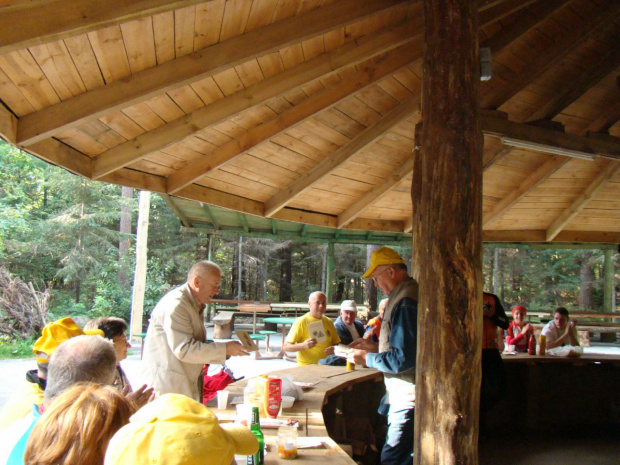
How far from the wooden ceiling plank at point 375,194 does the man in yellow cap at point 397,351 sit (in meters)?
3.84

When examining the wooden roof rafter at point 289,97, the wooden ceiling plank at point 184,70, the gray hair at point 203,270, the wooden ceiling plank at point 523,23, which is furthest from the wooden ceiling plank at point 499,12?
the gray hair at point 203,270

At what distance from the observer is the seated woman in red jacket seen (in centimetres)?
734

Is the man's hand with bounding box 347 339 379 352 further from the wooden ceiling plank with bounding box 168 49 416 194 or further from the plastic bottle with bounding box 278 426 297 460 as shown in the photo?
the wooden ceiling plank with bounding box 168 49 416 194

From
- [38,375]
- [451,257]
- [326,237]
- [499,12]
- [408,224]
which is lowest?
[38,375]

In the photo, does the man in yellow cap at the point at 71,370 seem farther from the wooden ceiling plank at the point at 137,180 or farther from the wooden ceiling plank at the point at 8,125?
the wooden ceiling plank at the point at 137,180

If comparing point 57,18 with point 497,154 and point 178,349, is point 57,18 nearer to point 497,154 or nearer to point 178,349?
point 178,349

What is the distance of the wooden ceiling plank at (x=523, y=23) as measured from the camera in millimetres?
5203

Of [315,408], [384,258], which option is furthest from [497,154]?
[315,408]

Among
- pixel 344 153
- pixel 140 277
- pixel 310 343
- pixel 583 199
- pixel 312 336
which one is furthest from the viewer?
pixel 140 277

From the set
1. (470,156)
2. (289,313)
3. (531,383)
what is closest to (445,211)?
(470,156)

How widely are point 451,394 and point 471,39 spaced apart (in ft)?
7.85

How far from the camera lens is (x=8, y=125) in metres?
3.58

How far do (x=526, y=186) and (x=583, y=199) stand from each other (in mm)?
1191

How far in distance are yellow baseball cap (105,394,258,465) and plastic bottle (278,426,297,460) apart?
1314mm
